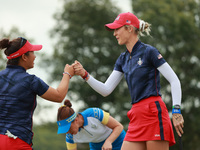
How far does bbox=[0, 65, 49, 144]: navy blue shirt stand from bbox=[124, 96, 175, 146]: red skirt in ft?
3.95

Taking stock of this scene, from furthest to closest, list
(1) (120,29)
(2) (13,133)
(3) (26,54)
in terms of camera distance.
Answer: (1) (120,29), (3) (26,54), (2) (13,133)

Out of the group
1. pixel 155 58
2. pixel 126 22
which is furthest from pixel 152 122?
pixel 126 22

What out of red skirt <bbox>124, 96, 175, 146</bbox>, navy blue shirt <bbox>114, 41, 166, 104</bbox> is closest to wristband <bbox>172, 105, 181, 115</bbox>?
red skirt <bbox>124, 96, 175, 146</bbox>

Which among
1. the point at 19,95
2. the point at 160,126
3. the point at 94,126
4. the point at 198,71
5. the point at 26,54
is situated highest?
the point at 26,54

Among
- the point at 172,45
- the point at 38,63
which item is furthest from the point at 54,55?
the point at 172,45

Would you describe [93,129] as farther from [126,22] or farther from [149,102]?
[126,22]

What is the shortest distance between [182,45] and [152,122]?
961 inches

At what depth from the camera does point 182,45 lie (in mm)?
27734

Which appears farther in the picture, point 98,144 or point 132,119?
point 98,144

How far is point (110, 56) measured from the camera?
90.6 feet

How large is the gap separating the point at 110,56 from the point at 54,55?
182 inches

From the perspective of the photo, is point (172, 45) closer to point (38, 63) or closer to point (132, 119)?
point (38, 63)

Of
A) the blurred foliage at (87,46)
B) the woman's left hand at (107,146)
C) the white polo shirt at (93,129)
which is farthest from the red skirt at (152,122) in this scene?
the blurred foliage at (87,46)

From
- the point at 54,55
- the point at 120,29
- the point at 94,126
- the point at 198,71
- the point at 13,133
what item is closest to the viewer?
the point at 13,133
